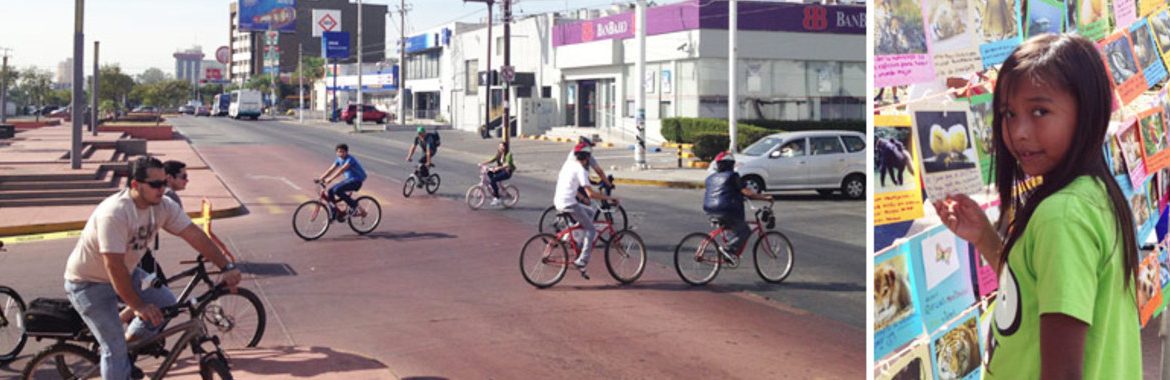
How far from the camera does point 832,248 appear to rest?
50.0ft

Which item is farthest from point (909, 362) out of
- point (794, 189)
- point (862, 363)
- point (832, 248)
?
point (794, 189)

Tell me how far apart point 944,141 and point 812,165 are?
20.6 metres

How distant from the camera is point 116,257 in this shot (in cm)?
604

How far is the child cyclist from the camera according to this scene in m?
2.46

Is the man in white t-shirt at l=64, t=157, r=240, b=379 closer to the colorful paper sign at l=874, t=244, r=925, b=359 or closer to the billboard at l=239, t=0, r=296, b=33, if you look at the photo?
the colorful paper sign at l=874, t=244, r=925, b=359

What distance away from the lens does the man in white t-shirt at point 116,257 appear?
6.07 m

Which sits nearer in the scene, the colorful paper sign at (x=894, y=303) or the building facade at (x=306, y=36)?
the colorful paper sign at (x=894, y=303)

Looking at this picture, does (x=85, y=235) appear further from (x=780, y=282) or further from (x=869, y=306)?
(x=780, y=282)

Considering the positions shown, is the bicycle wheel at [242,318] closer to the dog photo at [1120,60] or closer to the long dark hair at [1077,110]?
the dog photo at [1120,60]

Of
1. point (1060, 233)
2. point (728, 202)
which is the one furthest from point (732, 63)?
point (1060, 233)

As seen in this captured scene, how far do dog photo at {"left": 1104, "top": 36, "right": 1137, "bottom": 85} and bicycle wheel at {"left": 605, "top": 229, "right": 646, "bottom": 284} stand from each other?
8502 mm

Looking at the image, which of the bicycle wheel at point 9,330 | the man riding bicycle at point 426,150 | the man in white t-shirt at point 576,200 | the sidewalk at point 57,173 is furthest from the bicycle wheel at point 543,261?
the man riding bicycle at point 426,150

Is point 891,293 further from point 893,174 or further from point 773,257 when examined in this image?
point 773,257

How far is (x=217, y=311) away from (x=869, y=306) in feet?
21.3
